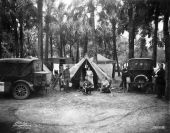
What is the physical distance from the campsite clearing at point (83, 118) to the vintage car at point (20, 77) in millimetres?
1320

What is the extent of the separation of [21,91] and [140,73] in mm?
8234

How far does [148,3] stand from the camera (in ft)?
57.7

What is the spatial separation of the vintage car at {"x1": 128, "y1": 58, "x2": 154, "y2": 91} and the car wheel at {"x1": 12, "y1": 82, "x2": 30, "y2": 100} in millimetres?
6758

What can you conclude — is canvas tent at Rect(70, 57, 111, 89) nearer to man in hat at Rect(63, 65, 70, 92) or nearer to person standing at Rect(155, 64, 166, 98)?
man in hat at Rect(63, 65, 70, 92)

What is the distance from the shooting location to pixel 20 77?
11.5 metres

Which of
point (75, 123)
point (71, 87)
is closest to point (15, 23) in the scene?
→ point (71, 87)

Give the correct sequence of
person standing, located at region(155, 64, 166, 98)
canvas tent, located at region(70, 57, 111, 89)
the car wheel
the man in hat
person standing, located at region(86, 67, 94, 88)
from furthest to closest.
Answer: canvas tent, located at region(70, 57, 111, 89)
person standing, located at region(86, 67, 94, 88)
the man in hat
person standing, located at region(155, 64, 166, 98)
the car wheel

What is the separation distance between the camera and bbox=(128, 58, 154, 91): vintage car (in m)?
14.1

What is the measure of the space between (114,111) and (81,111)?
4.26ft

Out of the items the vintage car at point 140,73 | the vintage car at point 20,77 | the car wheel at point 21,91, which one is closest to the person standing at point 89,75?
the vintage car at point 140,73

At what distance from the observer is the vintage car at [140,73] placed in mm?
14125

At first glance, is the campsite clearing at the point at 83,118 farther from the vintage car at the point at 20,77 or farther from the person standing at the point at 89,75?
the person standing at the point at 89,75

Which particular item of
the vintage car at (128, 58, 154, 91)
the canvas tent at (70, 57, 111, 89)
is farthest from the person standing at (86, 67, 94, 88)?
the vintage car at (128, 58, 154, 91)

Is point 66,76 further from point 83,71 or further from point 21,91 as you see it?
point 21,91
